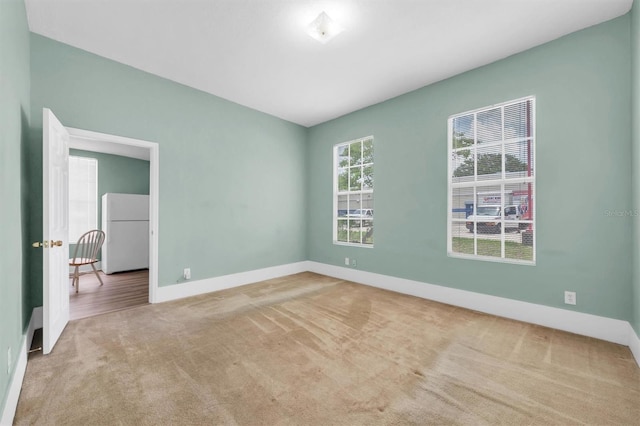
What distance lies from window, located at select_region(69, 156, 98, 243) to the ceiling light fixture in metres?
5.96

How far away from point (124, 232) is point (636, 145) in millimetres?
7675

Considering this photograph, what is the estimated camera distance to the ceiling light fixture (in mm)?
2414

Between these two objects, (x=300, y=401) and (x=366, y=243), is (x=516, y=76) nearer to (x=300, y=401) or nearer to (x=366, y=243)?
(x=366, y=243)

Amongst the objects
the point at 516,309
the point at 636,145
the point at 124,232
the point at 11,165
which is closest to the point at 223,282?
the point at 11,165

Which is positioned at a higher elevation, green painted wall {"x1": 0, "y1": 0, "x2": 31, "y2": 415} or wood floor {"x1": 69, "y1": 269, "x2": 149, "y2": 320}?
green painted wall {"x1": 0, "y1": 0, "x2": 31, "y2": 415}

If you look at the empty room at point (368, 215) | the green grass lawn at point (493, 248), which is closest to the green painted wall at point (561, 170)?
the empty room at point (368, 215)

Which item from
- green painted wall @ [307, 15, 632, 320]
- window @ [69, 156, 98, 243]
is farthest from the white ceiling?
window @ [69, 156, 98, 243]

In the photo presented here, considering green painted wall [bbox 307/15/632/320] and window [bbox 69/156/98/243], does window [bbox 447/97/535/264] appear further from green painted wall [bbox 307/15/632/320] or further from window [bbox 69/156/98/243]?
window [bbox 69/156/98/243]

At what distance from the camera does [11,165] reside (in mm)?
Answer: 1837

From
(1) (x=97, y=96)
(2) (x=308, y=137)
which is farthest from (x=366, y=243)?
(1) (x=97, y=96)

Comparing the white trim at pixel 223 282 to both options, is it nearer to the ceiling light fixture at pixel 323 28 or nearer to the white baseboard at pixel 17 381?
the white baseboard at pixel 17 381

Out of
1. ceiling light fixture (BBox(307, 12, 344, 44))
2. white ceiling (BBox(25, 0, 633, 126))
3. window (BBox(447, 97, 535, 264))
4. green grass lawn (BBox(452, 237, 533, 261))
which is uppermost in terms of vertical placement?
white ceiling (BBox(25, 0, 633, 126))

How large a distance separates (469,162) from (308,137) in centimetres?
321

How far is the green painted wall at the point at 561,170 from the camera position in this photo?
2.49 m
